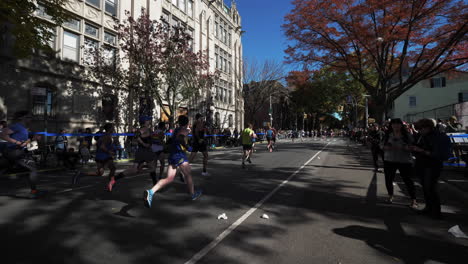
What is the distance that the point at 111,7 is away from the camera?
774 inches

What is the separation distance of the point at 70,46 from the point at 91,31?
2.10 m

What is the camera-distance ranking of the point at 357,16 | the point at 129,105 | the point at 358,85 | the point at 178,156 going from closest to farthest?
the point at 178,156 → the point at 357,16 → the point at 129,105 → the point at 358,85

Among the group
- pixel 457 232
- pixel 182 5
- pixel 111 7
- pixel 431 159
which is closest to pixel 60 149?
pixel 431 159

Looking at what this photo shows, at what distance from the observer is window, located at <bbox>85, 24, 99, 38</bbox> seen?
1772cm

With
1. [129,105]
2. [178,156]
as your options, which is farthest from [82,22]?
[178,156]

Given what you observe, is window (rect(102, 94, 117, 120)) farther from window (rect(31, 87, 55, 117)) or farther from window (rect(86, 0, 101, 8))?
window (rect(86, 0, 101, 8))

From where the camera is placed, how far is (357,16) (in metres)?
15.6

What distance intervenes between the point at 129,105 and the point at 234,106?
20.7 meters

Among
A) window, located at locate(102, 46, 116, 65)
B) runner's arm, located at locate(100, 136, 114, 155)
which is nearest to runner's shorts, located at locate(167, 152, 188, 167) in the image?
runner's arm, located at locate(100, 136, 114, 155)

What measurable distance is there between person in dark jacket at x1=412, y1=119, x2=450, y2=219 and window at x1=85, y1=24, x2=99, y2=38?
63.2 feet

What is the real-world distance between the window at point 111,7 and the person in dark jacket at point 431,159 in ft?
68.4

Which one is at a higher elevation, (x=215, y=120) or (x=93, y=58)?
(x=93, y=58)

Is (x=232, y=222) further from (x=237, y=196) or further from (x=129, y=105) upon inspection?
(x=129, y=105)

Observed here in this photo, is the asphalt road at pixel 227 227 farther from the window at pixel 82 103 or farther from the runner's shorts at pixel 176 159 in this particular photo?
the window at pixel 82 103
